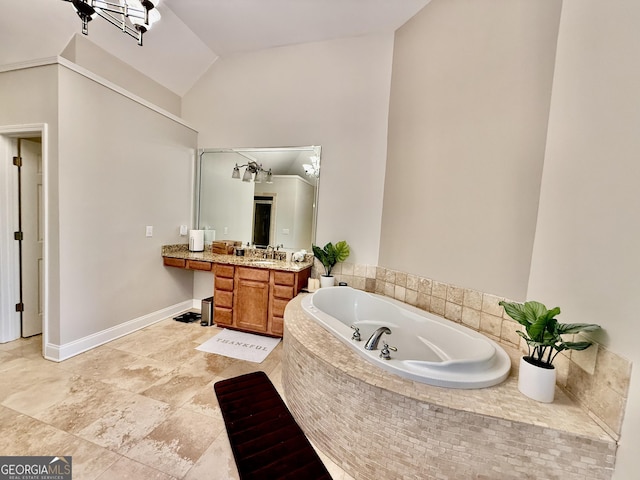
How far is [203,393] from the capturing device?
6.40 ft

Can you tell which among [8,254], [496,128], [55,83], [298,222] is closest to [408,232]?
[496,128]

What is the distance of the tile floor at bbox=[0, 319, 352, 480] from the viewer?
1.38m

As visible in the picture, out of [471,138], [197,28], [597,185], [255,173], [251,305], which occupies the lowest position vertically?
[251,305]

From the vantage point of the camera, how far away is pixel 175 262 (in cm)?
321

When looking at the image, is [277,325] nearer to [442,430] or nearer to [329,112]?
[442,430]

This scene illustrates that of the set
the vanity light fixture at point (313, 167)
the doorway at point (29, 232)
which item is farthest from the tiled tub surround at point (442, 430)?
the doorway at point (29, 232)

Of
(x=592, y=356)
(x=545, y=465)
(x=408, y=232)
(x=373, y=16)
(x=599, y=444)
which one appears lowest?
(x=545, y=465)

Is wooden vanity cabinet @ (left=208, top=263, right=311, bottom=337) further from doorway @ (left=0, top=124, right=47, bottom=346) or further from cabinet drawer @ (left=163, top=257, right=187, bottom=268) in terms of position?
doorway @ (left=0, top=124, right=47, bottom=346)

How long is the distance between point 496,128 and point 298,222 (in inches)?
87.3

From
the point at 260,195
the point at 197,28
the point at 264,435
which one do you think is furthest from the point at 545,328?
the point at 197,28

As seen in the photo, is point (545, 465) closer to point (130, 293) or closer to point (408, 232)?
point (408, 232)

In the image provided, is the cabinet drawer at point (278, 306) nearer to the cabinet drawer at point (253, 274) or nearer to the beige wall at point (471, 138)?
the cabinet drawer at point (253, 274)

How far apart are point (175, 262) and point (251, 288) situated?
1.09 metres

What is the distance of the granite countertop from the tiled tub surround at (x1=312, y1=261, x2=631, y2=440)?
13.0 inches
